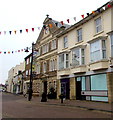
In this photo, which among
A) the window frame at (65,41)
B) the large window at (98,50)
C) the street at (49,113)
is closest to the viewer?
the street at (49,113)

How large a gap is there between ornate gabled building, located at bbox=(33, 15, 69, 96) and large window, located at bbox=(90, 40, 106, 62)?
348 inches

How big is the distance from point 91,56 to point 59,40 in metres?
8.79

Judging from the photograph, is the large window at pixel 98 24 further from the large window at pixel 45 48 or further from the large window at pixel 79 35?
the large window at pixel 45 48

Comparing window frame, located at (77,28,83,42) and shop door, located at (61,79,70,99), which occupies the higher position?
window frame, located at (77,28,83,42)

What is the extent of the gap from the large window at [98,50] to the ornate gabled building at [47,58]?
29.0 feet

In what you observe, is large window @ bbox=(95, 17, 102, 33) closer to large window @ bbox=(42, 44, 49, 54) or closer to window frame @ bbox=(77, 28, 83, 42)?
window frame @ bbox=(77, 28, 83, 42)

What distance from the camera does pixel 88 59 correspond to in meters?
20.7

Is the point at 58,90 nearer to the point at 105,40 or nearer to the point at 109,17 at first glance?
the point at 105,40

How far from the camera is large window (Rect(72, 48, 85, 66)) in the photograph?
21.7m

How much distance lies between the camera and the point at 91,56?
20.0 m

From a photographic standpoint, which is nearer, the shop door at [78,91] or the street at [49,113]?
the street at [49,113]

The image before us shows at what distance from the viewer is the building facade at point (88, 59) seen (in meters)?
18.0

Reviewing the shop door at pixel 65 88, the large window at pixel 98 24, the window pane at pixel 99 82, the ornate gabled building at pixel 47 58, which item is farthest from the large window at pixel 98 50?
the ornate gabled building at pixel 47 58

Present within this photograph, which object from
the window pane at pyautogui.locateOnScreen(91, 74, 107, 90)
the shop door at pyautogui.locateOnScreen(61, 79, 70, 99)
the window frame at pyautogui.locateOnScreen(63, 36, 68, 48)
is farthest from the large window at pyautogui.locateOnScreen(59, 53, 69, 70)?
the window pane at pyautogui.locateOnScreen(91, 74, 107, 90)
